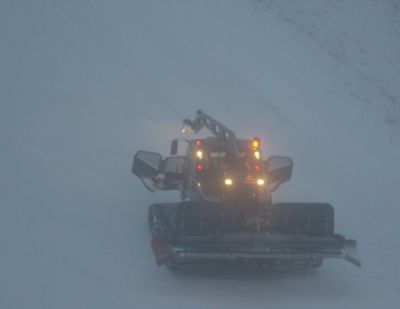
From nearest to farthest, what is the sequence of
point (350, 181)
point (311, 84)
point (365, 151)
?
1. point (350, 181)
2. point (365, 151)
3. point (311, 84)

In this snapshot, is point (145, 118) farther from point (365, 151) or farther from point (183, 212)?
point (183, 212)

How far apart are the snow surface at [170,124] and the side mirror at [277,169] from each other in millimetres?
1355

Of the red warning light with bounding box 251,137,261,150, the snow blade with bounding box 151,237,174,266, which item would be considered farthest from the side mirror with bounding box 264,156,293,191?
the snow blade with bounding box 151,237,174,266

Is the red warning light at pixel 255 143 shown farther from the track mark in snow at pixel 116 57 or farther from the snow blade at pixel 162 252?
the track mark in snow at pixel 116 57

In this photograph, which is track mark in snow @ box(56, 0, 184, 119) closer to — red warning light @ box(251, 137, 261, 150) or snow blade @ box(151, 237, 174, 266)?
red warning light @ box(251, 137, 261, 150)

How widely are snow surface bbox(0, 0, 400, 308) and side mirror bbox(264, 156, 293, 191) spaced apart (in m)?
1.36

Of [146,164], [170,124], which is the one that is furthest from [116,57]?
[146,164]

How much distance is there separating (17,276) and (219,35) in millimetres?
14401

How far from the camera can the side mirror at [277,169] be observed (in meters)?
11.9

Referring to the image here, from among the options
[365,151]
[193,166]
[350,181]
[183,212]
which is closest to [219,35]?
[365,151]

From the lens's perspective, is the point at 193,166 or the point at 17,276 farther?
the point at 193,166

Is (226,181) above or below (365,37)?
below

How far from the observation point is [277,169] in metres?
11.9

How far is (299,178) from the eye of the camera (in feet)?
46.7
